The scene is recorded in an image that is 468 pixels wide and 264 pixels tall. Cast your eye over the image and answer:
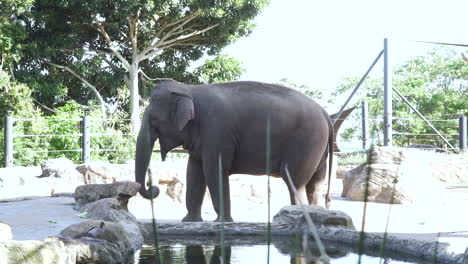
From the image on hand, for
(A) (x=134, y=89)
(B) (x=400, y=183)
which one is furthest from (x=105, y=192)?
(A) (x=134, y=89)

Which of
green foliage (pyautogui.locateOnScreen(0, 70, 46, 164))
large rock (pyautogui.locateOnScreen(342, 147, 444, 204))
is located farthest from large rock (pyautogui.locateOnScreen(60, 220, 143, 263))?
green foliage (pyautogui.locateOnScreen(0, 70, 46, 164))

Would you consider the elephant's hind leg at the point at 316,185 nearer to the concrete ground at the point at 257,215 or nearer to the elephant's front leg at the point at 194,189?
the concrete ground at the point at 257,215

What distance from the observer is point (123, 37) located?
59.9 ft

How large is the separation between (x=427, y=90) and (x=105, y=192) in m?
26.0

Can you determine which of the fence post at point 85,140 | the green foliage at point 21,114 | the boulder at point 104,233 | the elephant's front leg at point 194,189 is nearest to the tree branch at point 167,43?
the green foliage at point 21,114

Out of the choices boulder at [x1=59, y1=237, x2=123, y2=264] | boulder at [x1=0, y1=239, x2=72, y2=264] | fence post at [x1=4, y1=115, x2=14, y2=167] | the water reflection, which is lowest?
the water reflection

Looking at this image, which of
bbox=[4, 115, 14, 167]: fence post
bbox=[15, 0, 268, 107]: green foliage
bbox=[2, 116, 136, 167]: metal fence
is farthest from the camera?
bbox=[15, 0, 268, 107]: green foliage

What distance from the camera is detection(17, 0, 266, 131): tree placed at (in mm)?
16328

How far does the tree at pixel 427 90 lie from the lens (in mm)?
26172

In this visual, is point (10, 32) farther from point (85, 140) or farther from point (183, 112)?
point (183, 112)

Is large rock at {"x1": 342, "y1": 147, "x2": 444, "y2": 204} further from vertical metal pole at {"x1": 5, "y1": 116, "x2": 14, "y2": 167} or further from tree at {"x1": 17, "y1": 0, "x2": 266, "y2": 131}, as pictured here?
tree at {"x1": 17, "y1": 0, "x2": 266, "y2": 131}

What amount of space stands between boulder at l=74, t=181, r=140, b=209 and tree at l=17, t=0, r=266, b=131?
431 inches

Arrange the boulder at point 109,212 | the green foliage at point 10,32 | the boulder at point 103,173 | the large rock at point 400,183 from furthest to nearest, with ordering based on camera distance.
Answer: the green foliage at point 10,32 → the boulder at point 103,173 → the large rock at point 400,183 → the boulder at point 109,212

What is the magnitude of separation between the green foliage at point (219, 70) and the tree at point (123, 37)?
30cm
